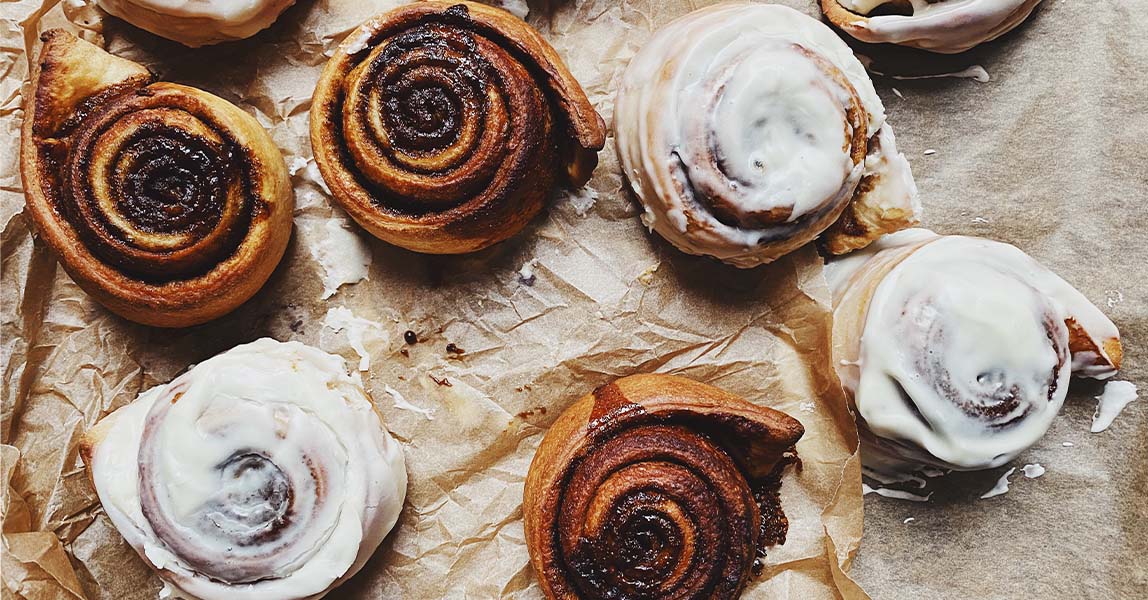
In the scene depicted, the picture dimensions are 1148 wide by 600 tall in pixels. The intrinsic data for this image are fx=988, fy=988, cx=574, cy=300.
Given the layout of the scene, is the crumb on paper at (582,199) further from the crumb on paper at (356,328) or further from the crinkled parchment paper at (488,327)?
the crumb on paper at (356,328)

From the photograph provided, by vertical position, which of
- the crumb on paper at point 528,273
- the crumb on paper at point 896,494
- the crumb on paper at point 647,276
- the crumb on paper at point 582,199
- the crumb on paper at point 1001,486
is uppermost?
the crumb on paper at point 582,199

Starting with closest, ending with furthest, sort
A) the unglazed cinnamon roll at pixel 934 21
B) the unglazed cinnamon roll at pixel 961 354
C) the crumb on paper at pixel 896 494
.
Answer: the unglazed cinnamon roll at pixel 961 354
the unglazed cinnamon roll at pixel 934 21
the crumb on paper at pixel 896 494

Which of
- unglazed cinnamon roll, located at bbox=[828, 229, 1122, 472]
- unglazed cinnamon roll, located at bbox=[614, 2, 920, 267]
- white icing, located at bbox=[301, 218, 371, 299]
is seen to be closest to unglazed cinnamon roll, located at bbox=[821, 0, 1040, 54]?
unglazed cinnamon roll, located at bbox=[614, 2, 920, 267]

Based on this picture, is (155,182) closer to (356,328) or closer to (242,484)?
(356,328)

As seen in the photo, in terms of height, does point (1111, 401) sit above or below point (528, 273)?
below

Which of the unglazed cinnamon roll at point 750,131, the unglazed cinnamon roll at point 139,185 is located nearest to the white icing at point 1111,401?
the unglazed cinnamon roll at point 750,131

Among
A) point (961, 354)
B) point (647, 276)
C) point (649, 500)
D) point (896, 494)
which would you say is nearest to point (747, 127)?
point (647, 276)
